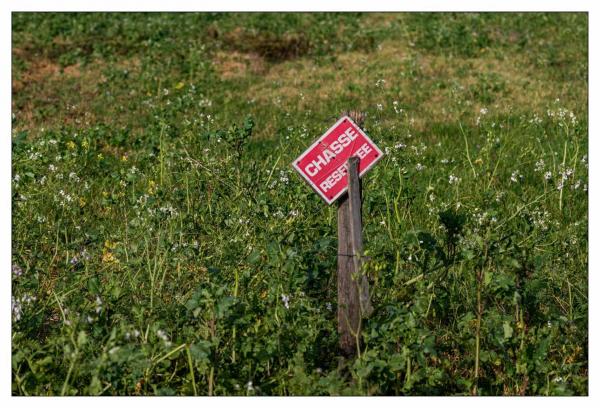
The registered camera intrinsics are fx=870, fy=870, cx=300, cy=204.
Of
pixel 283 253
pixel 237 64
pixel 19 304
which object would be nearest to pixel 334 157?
pixel 283 253

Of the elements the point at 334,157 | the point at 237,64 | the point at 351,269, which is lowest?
the point at 351,269

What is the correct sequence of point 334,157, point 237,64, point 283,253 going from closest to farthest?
point 334,157 → point 283,253 → point 237,64

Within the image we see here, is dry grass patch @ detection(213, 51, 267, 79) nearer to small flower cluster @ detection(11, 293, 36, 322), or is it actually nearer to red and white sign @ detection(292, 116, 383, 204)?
small flower cluster @ detection(11, 293, 36, 322)

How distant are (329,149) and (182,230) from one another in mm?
1658

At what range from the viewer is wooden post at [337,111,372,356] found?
176 inches

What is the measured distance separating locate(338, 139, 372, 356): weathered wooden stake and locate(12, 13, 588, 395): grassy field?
101 millimetres

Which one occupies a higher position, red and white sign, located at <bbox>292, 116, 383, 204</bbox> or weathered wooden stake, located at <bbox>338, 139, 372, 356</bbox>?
red and white sign, located at <bbox>292, 116, 383, 204</bbox>

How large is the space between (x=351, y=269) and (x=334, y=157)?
1.97 ft

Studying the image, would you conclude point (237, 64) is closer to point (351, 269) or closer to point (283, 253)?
point (283, 253)

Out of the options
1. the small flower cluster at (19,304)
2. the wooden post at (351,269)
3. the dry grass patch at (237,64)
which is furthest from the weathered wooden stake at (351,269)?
the dry grass patch at (237,64)

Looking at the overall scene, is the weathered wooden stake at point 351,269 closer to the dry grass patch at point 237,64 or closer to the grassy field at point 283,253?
the grassy field at point 283,253

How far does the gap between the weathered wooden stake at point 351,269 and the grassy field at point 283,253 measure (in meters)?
0.10

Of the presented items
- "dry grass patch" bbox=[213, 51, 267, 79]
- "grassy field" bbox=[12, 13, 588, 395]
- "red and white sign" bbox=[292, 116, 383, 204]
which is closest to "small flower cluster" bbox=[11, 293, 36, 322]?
"grassy field" bbox=[12, 13, 588, 395]

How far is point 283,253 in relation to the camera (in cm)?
466
